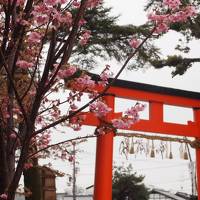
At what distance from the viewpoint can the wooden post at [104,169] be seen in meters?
9.92

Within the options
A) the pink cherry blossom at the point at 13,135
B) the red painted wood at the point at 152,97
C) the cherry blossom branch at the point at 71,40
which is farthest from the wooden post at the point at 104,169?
the cherry blossom branch at the point at 71,40

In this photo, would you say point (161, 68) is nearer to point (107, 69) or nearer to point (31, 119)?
point (107, 69)

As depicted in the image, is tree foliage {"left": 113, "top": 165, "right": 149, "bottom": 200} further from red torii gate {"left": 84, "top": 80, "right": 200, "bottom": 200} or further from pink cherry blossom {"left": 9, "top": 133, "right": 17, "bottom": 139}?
pink cherry blossom {"left": 9, "top": 133, "right": 17, "bottom": 139}

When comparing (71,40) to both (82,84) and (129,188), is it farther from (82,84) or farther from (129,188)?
(129,188)

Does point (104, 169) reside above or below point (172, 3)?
below

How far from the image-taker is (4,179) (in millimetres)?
3113

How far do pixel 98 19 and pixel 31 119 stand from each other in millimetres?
7601

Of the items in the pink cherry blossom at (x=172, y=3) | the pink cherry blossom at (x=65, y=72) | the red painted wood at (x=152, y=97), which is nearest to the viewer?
the pink cherry blossom at (x=172, y=3)

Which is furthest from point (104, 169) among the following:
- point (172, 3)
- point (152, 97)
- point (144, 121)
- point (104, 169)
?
point (172, 3)

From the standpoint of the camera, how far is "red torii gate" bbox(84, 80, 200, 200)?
9.98 meters

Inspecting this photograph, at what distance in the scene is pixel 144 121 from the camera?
10781 millimetres

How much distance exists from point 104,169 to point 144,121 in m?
1.69

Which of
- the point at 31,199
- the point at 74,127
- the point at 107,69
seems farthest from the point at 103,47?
the point at 107,69

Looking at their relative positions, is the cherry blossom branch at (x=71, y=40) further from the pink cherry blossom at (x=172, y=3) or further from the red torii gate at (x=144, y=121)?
the red torii gate at (x=144, y=121)
